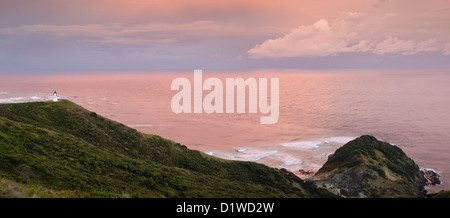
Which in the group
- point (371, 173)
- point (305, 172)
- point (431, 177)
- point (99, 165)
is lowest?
point (431, 177)

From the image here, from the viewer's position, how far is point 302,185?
40.5 metres

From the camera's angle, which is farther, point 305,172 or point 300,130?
point 300,130

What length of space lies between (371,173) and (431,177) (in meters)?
18.6

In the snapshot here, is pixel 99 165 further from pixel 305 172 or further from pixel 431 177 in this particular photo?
pixel 431 177

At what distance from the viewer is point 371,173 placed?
4481 cm

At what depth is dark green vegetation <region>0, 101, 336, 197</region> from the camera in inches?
709

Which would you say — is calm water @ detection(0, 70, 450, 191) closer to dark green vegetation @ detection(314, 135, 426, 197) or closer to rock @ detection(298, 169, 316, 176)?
rock @ detection(298, 169, 316, 176)

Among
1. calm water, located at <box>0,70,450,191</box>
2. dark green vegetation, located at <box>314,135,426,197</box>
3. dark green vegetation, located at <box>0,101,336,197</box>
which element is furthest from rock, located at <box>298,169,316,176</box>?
dark green vegetation, located at <box>0,101,336,197</box>

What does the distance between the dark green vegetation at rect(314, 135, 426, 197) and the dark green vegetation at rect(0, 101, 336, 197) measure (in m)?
6.11

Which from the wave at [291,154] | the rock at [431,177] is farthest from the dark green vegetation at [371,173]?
the wave at [291,154]

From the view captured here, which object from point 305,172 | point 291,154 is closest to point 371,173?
point 305,172

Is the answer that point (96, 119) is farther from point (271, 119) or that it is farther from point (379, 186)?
point (271, 119)
